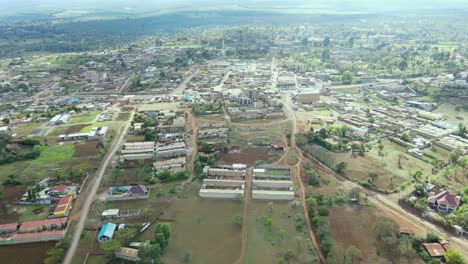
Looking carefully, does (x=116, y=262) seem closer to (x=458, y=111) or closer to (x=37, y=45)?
(x=458, y=111)

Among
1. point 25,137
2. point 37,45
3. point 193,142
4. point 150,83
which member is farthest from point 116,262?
point 37,45

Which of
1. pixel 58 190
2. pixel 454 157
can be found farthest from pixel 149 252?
pixel 454 157

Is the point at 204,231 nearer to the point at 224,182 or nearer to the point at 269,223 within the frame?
the point at 269,223

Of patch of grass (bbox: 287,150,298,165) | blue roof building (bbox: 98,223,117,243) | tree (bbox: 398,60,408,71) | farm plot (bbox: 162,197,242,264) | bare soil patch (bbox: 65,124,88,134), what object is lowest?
farm plot (bbox: 162,197,242,264)

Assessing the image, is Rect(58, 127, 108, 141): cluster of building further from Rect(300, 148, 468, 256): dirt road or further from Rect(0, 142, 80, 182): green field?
Rect(300, 148, 468, 256): dirt road

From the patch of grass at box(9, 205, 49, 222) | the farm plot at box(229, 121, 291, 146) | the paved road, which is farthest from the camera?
the farm plot at box(229, 121, 291, 146)

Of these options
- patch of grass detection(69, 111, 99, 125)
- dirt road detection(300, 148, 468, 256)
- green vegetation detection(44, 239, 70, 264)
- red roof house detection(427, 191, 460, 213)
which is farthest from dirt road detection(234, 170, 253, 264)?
patch of grass detection(69, 111, 99, 125)
